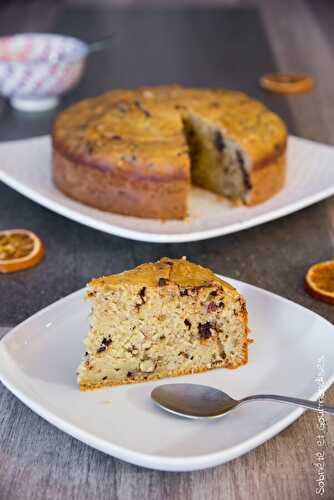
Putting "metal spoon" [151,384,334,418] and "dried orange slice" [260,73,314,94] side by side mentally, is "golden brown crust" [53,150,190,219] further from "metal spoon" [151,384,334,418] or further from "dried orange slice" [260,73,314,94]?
"dried orange slice" [260,73,314,94]

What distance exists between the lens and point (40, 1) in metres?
7.62

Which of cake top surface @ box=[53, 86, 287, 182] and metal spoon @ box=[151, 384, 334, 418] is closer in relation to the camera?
metal spoon @ box=[151, 384, 334, 418]

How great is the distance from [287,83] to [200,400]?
364 cm

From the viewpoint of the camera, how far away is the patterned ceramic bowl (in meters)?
4.51

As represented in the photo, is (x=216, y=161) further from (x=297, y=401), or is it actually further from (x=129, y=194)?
(x=297, y=401)

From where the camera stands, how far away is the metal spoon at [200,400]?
82.3 inches

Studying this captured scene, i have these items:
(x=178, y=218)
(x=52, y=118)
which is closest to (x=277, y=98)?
(x=52, y=118)

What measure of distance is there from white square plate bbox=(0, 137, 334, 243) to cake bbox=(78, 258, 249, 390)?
760 millimetres

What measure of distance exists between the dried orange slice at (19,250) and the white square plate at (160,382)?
1.94 ft

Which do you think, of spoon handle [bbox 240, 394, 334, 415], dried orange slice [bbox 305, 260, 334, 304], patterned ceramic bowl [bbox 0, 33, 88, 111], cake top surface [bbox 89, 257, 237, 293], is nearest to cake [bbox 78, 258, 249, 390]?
cake top surface [bbox 89, 257, 237, 293]

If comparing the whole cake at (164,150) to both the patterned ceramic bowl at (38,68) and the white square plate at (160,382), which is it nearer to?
the patterned ceramic bowl at (38,68)

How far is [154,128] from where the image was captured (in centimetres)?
358

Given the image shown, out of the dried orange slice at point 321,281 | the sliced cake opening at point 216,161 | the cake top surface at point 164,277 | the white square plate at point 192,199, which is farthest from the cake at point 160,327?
the sliced cake opening at point 216,161

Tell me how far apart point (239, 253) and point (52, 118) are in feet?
6.74
